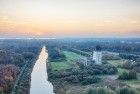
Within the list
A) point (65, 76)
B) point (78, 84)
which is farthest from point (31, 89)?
point (65, 76)

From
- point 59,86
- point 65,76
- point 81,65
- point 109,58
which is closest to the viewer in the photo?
point 59,86

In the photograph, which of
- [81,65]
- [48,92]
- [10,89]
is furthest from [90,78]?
[81,65]

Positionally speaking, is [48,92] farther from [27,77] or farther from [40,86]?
[27,77]

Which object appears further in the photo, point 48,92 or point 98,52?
point 98,52

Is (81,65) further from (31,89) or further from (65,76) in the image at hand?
(31,89)

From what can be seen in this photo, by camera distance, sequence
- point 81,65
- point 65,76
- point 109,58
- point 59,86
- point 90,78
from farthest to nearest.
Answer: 1. point 109,58
2. point 81,65
3. point 65,76
4. point 90,78
5. point 59,86

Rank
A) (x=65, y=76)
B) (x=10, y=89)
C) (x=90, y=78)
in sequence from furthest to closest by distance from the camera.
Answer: (x=65, y=76)
(x=90, y=78)
(x=10, y=89)

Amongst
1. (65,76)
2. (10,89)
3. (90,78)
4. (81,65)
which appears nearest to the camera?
(10,89)

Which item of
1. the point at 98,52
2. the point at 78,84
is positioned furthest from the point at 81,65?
the point at 78,84

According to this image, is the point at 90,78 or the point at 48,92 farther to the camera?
the point at 90,78
